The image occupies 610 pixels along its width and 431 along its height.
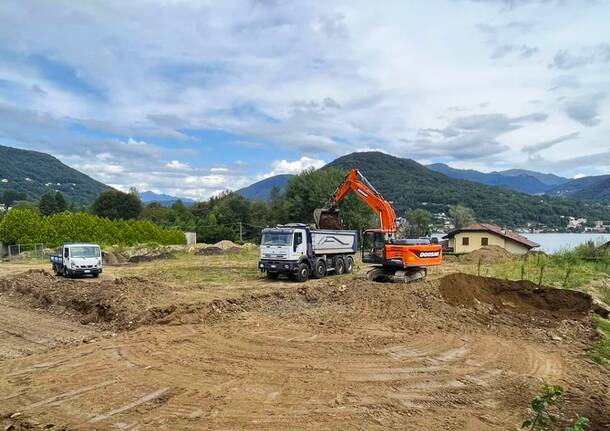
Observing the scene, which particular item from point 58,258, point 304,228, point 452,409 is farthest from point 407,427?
point 58,258

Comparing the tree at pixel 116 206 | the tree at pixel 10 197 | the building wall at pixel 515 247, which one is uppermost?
the tree at pixel 10 197

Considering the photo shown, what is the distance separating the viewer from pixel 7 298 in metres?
20.7

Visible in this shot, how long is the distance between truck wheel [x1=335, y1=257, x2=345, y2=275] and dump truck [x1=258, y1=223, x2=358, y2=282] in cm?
64

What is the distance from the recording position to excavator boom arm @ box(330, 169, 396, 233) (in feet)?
84.7

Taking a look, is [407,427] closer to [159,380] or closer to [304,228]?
[159,380]

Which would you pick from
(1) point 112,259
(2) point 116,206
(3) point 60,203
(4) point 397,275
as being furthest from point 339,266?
(3) point 60,203

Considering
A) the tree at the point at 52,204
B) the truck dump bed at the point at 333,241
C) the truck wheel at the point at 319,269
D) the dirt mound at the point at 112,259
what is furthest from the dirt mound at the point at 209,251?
the tree at the point at 52,204

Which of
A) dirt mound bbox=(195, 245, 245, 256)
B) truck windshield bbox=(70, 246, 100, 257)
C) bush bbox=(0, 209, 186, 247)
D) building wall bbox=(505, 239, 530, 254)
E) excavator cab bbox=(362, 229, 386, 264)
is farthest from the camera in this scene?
building wall bbox=(505, 239, 530, 254)

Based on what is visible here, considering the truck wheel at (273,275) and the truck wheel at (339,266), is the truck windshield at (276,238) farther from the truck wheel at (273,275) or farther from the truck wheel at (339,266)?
the truck wheel at (339,266)

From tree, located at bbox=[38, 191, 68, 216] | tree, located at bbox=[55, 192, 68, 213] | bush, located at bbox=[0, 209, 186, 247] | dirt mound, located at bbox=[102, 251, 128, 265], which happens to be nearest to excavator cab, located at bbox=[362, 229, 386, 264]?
dirt mound, located at bbox=[102, 251, 128, 265]

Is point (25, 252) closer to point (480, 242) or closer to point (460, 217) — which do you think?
point (480, 242)

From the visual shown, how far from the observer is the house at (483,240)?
57250 mm

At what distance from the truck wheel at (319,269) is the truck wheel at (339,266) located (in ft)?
4.49

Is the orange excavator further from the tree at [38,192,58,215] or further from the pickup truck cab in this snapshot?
the tree at [38,192,58,215]
